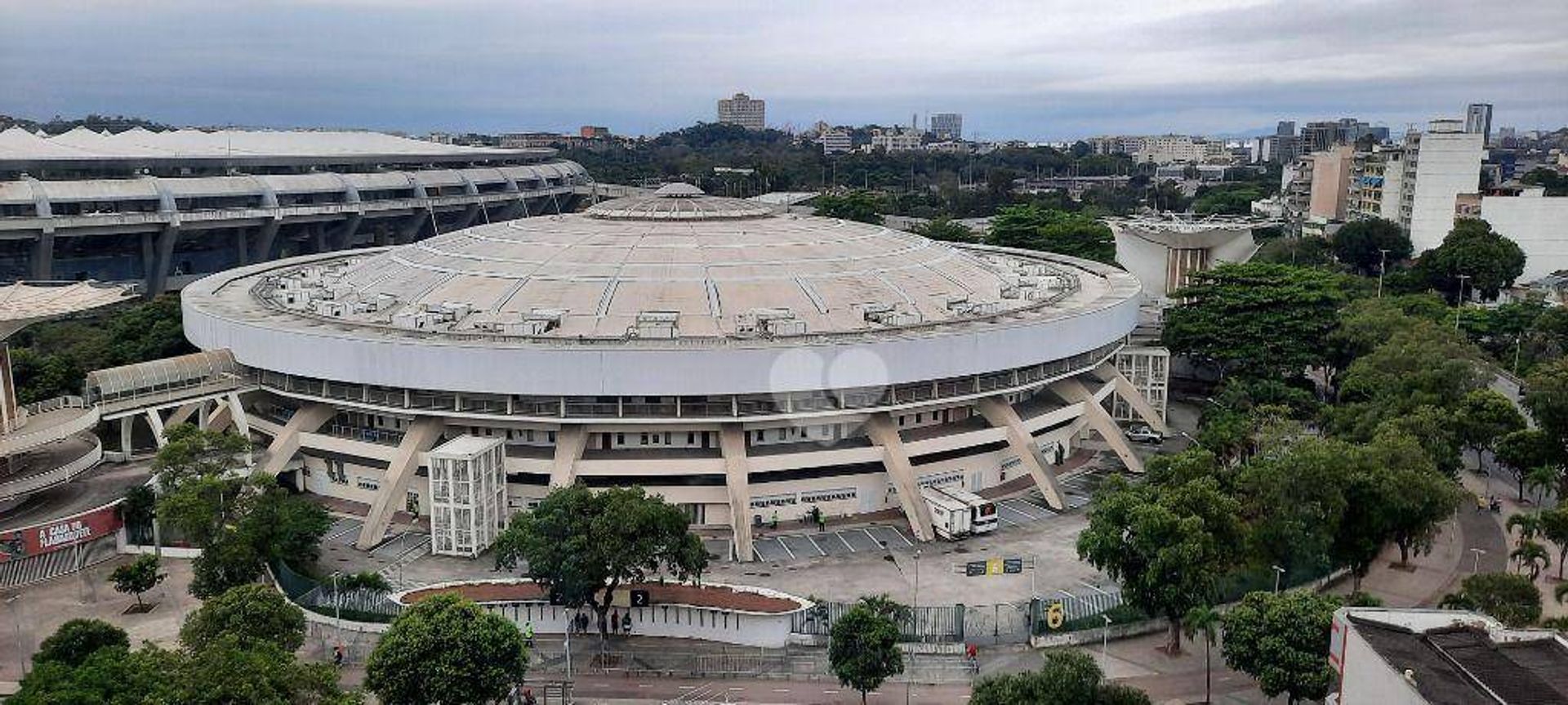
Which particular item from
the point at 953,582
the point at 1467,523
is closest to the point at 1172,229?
the point at 1467,523

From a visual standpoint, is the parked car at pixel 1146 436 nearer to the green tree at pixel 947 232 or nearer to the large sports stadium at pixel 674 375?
the large sports stadium at pixel 674 375

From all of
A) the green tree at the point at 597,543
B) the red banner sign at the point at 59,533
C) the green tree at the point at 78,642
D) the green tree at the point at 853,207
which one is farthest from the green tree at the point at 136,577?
→ the green tree at the point at 853,207

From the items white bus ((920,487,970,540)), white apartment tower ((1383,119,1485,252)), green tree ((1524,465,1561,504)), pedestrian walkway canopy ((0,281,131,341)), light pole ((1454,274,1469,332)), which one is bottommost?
white bus ((920,487,970,540))

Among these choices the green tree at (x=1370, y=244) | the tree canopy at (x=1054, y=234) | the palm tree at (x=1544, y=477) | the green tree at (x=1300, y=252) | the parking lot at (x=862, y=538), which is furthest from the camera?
the green tree at (x=1300, y=252)

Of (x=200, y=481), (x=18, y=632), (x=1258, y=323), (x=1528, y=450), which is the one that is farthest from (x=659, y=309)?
(x=1528, y=450)

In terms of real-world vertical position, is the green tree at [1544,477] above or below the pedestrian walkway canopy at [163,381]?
below

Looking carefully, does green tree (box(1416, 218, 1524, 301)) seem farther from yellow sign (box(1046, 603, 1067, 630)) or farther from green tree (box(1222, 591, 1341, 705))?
green tree (box(1222, 591, 1341, 705))

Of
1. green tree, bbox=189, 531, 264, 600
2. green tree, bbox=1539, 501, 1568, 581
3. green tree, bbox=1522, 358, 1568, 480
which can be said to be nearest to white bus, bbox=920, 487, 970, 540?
green tree, bbox=1539, 501, 1568, 581
